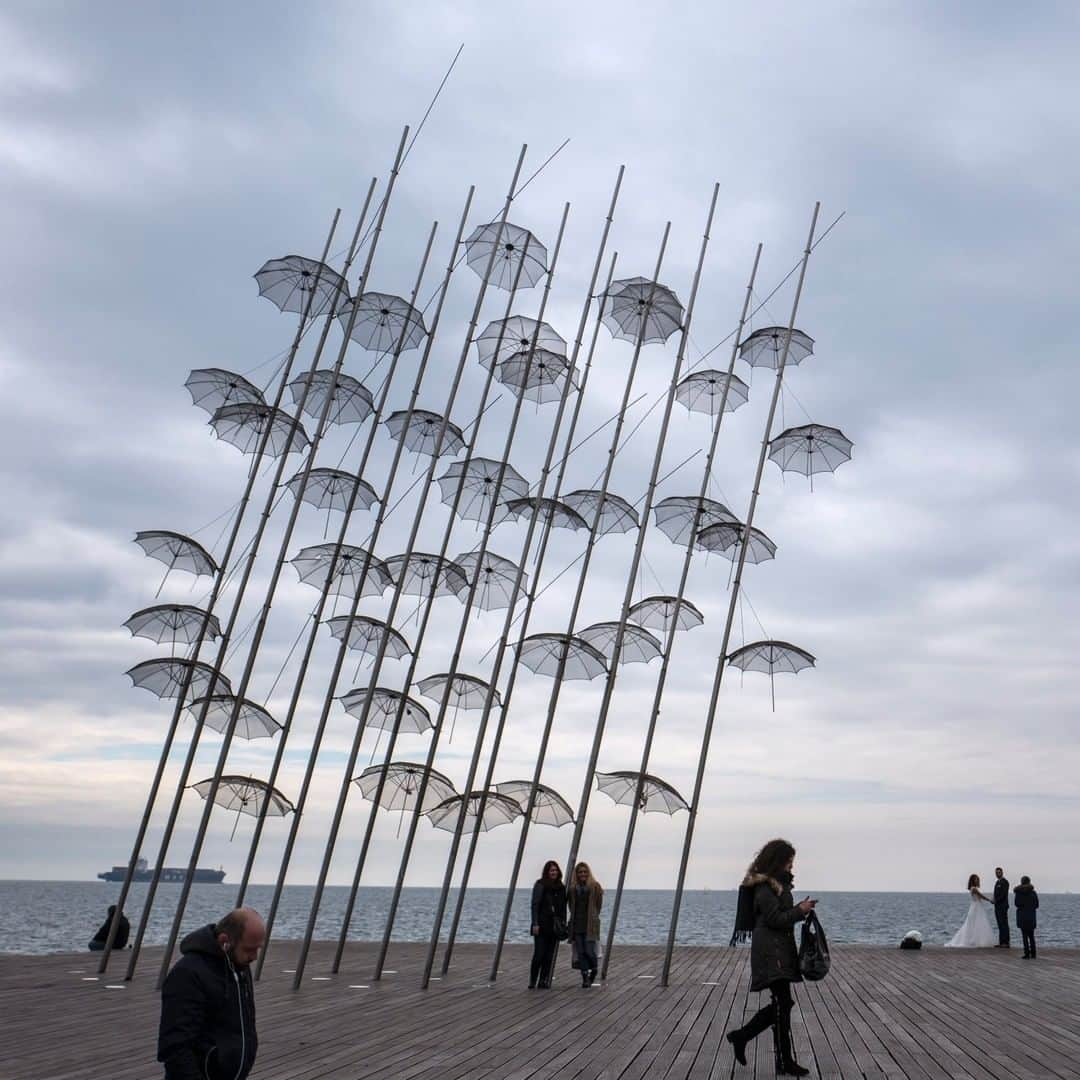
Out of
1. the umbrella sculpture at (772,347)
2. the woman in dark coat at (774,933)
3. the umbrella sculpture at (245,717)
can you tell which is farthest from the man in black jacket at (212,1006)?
the umbrella sculpture at (772,347)

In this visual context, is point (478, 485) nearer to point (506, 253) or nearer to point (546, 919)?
point (506, 253)

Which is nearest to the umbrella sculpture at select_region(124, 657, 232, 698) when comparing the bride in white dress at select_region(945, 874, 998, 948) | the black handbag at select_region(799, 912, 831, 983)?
the black handbag at select_region(799, 912, 831, 983)

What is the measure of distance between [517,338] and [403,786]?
8539mm

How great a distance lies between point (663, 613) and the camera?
68.8ft

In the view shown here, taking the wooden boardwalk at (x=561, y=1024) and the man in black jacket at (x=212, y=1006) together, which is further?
the wooden boardwalk at (x=561, y=1024)

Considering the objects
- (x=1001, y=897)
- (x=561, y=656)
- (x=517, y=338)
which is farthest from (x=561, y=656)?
(x=1001, y=897)

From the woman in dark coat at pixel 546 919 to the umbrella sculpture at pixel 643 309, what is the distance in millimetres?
9842

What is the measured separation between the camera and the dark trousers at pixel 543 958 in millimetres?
17141

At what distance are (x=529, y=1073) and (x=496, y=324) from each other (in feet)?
46.5

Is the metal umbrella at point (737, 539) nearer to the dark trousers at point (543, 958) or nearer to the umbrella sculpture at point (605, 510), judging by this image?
the umbrella sculpture at point (605, 510)

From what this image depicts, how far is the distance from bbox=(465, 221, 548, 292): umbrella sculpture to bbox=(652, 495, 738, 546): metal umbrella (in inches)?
201

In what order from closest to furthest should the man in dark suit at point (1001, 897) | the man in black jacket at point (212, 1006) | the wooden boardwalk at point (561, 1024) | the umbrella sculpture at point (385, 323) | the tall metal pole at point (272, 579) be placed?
the man in black jacket at point (212, 1006)
the wooden boardwalk at point (561, 1024)
the tall metal pole at point (272, 579)
the umbrella sculpture at point (385, 323)
the man in dark suit at point (1001, 897)

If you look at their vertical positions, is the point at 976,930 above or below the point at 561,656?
below

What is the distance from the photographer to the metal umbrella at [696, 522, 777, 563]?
19.5 meters
